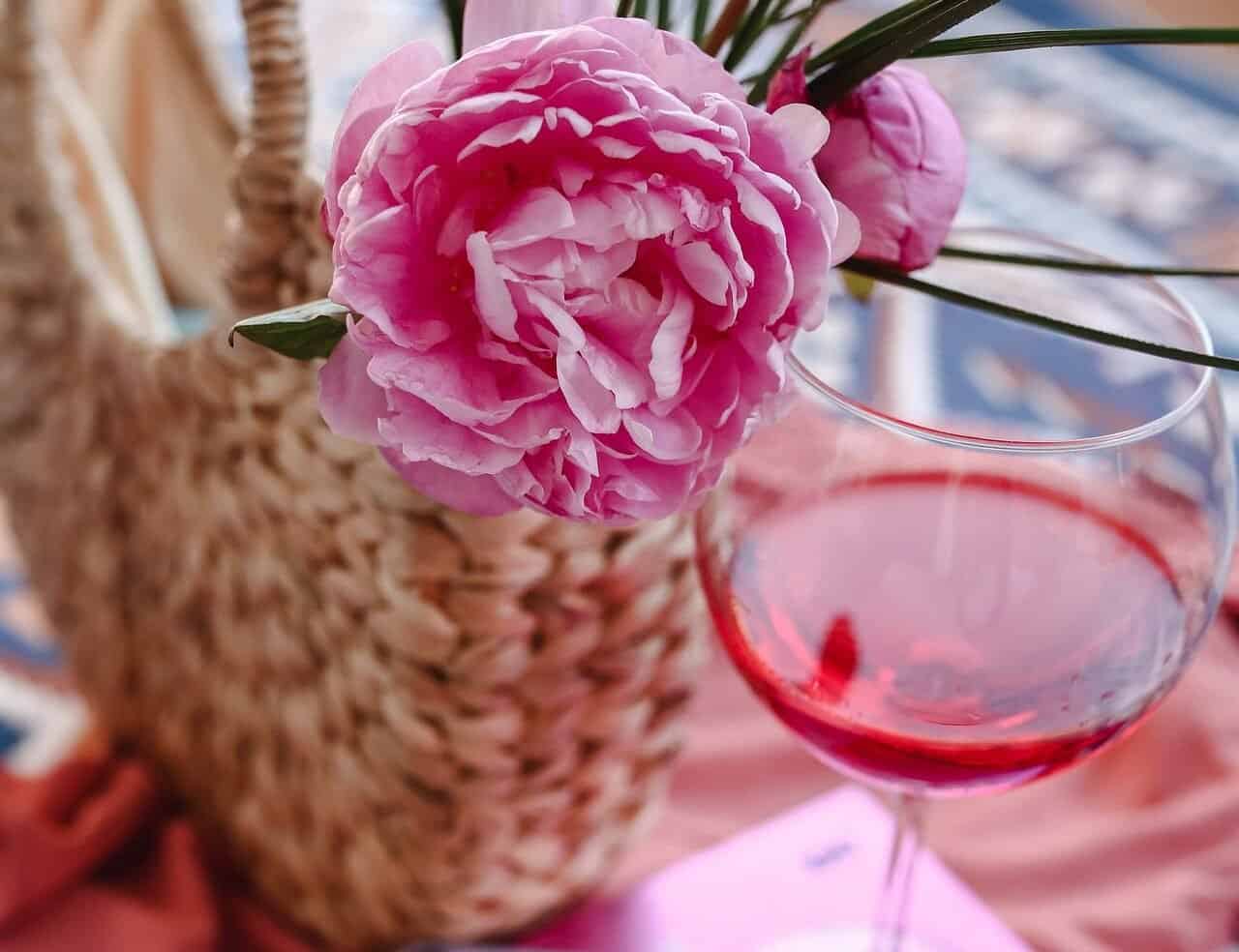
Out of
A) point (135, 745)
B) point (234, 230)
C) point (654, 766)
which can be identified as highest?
point (234, 230)

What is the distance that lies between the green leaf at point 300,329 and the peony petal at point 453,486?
0.07 feet

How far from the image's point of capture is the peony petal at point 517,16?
21cm

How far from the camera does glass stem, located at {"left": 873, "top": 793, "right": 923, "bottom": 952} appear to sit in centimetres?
36

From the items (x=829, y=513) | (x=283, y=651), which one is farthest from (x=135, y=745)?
(x=829, y=513)

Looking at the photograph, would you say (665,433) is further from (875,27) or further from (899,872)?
(899,872)

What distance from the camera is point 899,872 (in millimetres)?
375

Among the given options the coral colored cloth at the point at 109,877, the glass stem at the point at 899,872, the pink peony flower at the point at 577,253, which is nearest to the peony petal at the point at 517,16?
the pink peony flower at the point at 577,253

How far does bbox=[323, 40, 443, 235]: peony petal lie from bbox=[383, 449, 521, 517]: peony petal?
0.04 meters

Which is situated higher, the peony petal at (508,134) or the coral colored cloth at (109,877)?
the peony petal at (508,134)

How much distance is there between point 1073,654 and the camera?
30 centimetres

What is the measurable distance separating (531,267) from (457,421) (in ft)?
0.09

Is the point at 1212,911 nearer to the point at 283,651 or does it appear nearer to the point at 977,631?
the point at 977,631

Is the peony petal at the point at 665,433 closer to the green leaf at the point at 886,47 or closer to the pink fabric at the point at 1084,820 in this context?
the green leaf at the point at 886,47

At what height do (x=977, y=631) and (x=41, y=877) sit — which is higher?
(x=977, y=631)
